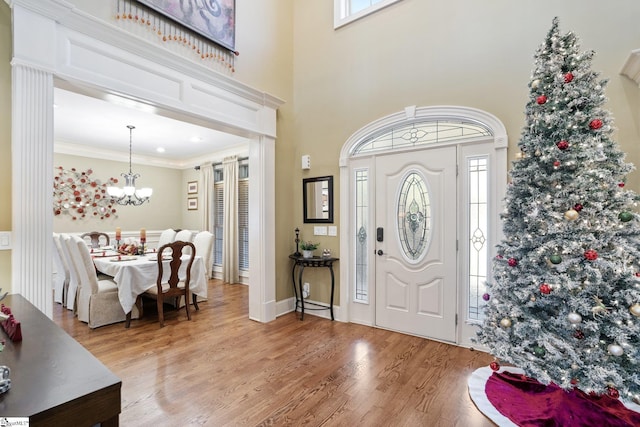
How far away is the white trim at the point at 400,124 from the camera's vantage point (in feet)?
9.57

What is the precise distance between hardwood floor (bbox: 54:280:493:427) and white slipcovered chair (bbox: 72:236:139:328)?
156 mm

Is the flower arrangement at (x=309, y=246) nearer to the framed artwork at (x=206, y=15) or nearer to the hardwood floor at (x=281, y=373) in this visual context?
the hardwood floor at (x=281, y=373)

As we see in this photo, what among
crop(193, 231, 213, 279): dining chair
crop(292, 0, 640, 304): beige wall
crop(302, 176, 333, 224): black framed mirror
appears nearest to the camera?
crop(292, 0, 640, 304): beige wall

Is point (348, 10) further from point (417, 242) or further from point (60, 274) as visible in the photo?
point (60, 274)

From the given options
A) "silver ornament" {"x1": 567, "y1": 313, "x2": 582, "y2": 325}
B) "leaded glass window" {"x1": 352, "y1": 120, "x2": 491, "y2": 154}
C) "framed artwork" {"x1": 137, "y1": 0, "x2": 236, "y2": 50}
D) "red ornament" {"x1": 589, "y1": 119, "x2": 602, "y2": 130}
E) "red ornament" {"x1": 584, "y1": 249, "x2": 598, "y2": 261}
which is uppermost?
"framed artwork" {"x1": 137, "y1": 0, "x2": 236, "y2": 50}

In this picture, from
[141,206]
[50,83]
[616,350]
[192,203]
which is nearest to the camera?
[616,350]

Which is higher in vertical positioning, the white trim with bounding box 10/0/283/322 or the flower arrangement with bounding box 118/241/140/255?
the white trim with bounding box 10/0/283/322

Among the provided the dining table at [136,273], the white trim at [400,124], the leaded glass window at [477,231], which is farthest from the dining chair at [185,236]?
the leaded glass window at [477,231]

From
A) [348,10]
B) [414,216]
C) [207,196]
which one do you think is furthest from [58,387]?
[207,196]

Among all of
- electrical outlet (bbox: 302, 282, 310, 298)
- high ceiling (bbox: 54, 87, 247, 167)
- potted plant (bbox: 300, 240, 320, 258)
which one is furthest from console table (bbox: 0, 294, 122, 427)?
electrical outlet (bbox: 302, 282, 310, 298)

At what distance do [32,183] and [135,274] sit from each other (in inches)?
74.5

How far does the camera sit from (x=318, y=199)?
4137mm

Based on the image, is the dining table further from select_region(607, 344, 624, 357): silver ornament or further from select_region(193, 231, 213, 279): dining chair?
select_region(607, 344, 624, 357): silver ornament

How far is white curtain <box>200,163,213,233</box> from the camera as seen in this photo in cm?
696
